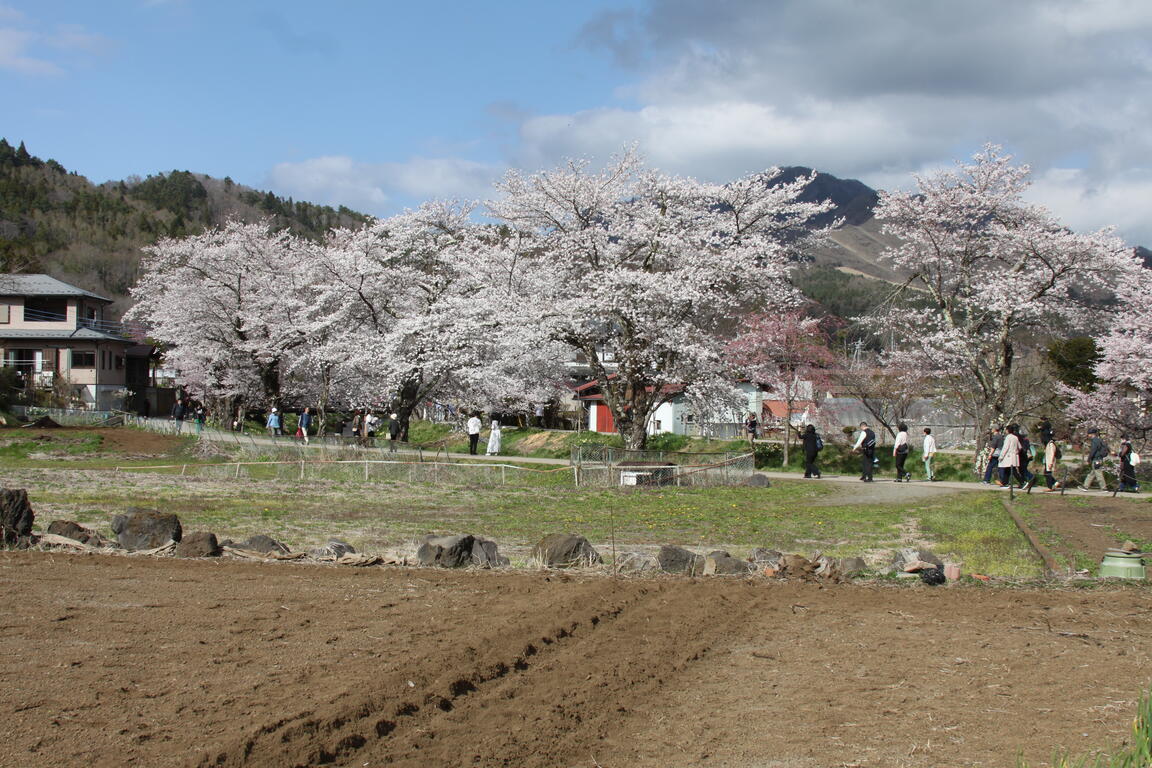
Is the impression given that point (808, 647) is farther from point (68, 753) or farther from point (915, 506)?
point (915, 506)

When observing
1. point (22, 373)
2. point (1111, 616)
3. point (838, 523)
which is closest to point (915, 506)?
point (838, 523)

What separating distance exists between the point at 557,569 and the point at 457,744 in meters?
5.99

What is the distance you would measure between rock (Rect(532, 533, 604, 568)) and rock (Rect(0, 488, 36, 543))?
276 inches

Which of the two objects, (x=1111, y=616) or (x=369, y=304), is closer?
(x=1111, y=616)

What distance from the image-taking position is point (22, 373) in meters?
54.1

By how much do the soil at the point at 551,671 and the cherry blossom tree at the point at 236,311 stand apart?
103ft

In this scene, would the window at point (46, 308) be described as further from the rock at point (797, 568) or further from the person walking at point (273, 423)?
the rock at point (797, 568)

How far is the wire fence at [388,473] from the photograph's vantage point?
79.0 ft

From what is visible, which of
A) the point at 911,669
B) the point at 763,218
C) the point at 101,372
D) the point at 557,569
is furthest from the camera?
the point at 101,372

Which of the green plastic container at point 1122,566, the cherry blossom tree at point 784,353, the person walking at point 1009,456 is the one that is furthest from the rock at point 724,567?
the cherry blossom tree at point 784,353

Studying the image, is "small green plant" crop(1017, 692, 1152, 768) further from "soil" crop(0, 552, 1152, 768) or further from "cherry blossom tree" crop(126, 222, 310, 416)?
"cherry blossom tree" crop(126, 222, 310, 416)

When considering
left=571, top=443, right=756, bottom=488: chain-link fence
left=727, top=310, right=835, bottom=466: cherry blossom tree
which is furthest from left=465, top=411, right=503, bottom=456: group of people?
left=727, top=310, right=835, bottom=466: cherry blossom tree

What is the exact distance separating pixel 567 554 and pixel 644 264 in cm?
1926

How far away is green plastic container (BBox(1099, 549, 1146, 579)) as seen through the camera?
10680mm
